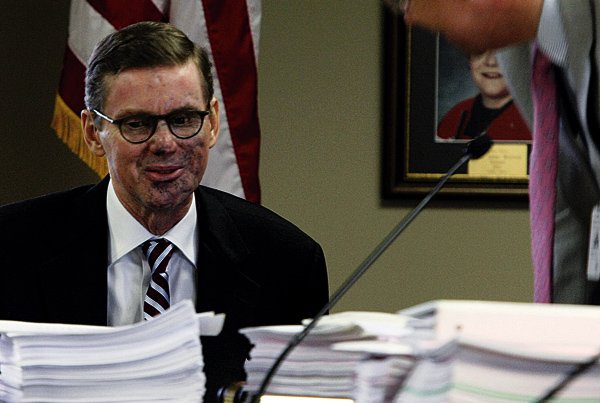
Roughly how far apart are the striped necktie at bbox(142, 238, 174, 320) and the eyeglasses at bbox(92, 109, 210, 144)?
0.24 metres

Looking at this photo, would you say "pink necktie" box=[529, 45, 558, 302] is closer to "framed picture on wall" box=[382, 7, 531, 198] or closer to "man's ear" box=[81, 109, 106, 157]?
"man's ear" box=[81, 109, 106, 157]

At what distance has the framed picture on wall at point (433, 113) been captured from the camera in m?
3.50

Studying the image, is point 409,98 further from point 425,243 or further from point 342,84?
point 425,243

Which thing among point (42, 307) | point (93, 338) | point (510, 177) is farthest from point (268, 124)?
point (93, 338)

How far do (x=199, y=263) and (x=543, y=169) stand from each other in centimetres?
86

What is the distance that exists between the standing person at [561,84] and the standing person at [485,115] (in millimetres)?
1939

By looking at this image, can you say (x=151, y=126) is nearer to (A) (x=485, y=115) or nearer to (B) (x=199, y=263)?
(B) (x=199, y=263)

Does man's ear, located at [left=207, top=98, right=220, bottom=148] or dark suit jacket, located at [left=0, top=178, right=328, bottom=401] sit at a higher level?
man's ear, located at [left=207, top=98, right=220, bottom=148]

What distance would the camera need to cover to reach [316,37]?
11.8 ft

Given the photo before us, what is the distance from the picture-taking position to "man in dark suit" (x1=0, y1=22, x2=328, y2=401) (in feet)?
6.59

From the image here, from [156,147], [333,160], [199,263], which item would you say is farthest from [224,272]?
[333,160]

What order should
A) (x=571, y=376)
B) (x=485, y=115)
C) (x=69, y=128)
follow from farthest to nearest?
(x=485, y=115) → (x=69, y=128) → (x=571, y=376)

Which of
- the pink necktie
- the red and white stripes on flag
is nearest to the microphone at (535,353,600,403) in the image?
the pink necktie

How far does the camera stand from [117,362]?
1193 millimetres
